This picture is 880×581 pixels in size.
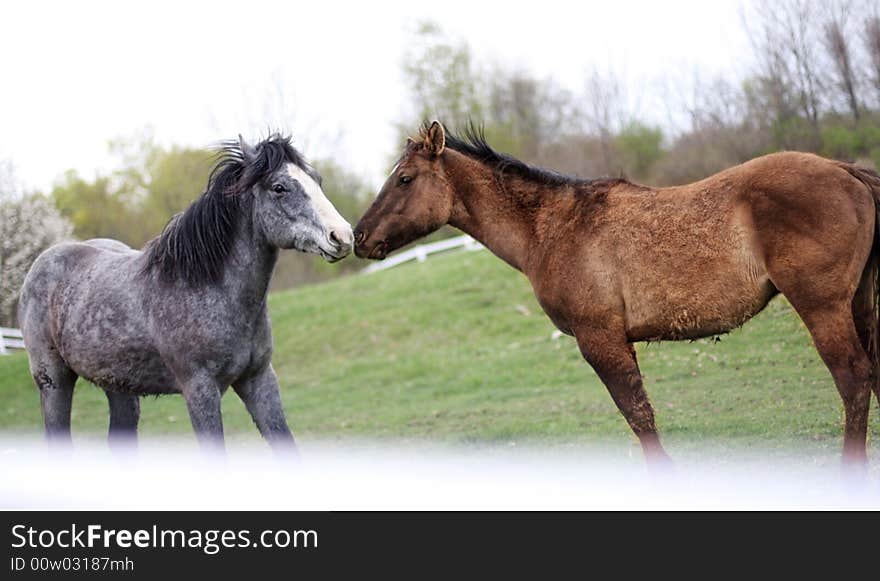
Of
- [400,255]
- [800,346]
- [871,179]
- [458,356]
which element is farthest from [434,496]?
[400,255]

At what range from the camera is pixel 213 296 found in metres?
6.17

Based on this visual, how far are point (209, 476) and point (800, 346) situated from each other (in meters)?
9.93

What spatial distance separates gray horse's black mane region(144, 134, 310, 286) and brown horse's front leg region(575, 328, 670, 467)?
2.55 metres

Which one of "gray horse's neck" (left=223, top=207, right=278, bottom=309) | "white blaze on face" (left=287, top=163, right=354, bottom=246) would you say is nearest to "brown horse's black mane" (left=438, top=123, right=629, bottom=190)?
"white blaze on face" (left=287, top=163, right=354, bottom=246)

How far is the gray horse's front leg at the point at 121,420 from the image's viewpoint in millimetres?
7609

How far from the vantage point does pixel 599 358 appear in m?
5.95

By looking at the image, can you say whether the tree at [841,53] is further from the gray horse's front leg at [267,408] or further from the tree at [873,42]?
the gray horse's front leg at [267,408]

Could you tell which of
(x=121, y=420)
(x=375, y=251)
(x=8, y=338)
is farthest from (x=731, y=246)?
(x=8, y=338)

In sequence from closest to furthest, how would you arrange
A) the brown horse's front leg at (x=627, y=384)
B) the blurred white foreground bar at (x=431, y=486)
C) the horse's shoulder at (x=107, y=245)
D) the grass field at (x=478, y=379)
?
the blurred white foreground bar at (x=431, y=486)
the brown horse's front leg at (x=627, y=384)
the horse's shoulder at (x=107, y=245)
the grass field at (x=478, y=379)

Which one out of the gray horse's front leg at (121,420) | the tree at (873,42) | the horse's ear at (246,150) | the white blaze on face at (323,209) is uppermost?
the tree at (873,42)

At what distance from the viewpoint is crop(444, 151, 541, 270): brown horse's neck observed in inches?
264

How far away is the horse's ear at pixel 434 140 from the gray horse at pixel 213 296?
3.40 ft

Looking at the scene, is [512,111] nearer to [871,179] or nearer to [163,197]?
[163,197]

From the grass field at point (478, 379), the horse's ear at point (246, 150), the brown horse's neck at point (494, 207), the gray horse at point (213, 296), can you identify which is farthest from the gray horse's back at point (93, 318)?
the grass field at point (478, 379)
